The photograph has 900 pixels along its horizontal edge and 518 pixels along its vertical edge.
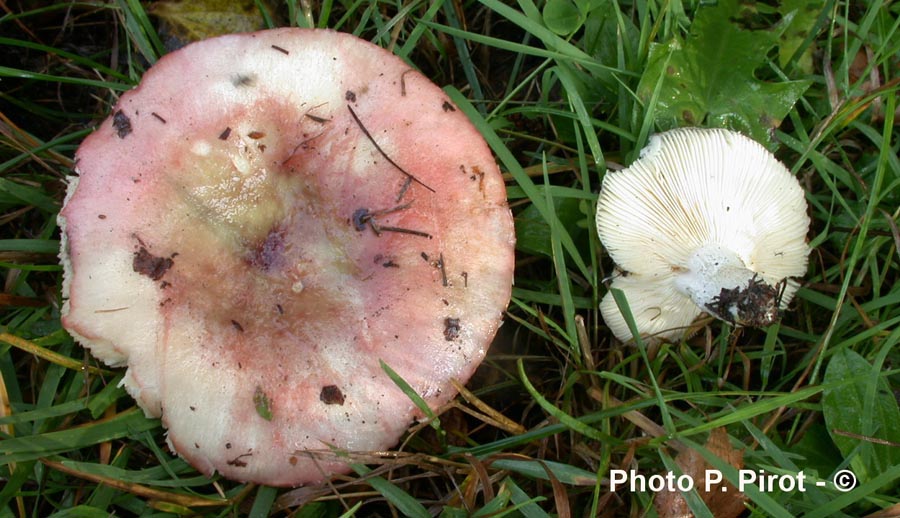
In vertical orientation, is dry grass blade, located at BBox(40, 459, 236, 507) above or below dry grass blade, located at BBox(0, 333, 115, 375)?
below

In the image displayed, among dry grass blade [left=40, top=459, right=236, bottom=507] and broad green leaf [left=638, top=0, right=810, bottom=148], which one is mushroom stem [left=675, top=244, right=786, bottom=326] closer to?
broad green leaf [left=638, top=0, right=810, bottom=148]

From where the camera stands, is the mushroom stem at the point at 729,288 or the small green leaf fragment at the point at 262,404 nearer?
the small green leaf fragment at the point at 262,404

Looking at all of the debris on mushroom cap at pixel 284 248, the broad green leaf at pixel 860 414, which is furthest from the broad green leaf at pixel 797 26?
the debris on mushroom cap at pixel 284 248

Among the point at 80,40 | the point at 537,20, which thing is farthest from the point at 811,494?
the point at 80,40

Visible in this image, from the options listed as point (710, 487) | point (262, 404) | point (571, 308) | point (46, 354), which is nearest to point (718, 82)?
point (571, 308)

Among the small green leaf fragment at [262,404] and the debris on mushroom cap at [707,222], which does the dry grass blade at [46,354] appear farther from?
the debris on mushroom cap at [707,222]

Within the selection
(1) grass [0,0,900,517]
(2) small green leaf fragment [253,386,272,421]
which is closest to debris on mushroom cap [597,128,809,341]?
(1) grass [0,0,900,517]

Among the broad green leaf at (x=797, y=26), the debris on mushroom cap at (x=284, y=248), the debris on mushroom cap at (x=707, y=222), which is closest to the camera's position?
the debris on mushroom cap at (x=284, y=248)

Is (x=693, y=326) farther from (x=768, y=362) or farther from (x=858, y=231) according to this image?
(x=858, y=231)
